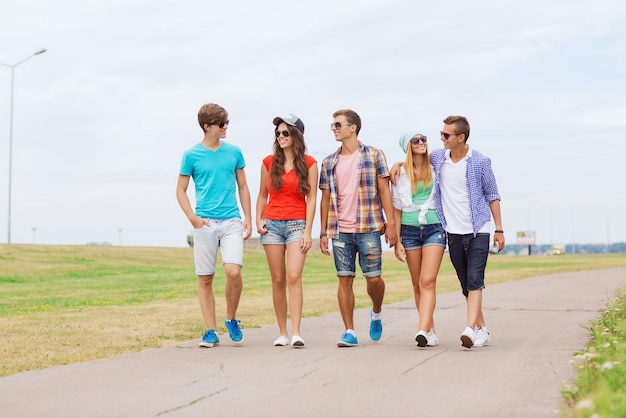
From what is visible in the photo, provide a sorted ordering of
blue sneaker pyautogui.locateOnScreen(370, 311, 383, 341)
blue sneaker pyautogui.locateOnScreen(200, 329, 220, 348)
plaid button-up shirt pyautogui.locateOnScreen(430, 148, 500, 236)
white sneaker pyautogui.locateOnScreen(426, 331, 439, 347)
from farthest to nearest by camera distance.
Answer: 1. blue sneaker pyautogui.locateOnScreen(370, 311, 383, 341)
2. blue sneaker pyautogui.locateOnScreen(200, 329, 220, 348)
3. white sneaker pyautogui.locateOnScreen(426, 331, 439, 347)
4. plaid button-up shirt pyautogui.locateOnScreen(430, 148, 500, 236)

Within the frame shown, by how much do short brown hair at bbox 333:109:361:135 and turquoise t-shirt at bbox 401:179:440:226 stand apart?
83cm

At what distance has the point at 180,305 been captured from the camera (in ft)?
53.0

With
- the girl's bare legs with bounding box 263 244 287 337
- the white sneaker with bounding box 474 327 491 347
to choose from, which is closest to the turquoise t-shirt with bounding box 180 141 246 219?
the girl's bare legs with bounding box 263 244 287 337

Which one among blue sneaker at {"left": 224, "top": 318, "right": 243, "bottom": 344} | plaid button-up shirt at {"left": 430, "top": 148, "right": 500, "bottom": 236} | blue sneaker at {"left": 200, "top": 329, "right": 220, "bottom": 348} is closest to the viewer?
plaid button-up shirt at {"left": 430, "top": 148, "right": 500, "bottom": 236}

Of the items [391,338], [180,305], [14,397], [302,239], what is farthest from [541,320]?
[14,397]

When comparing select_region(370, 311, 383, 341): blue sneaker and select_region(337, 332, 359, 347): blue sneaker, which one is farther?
select_region(370, 311, 383, 341): blue sneaker

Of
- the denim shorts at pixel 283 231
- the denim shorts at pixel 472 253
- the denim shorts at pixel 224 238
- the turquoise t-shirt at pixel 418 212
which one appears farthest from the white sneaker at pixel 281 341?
the denim shorts at pixel 472 253

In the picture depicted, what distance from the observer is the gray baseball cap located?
8.98m

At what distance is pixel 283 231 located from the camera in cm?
909

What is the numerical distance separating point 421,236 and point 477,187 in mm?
719

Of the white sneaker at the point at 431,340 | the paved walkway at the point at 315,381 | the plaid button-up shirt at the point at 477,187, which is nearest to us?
the paved walkway at the point at 315,381

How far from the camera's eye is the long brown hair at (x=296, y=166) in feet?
29.5

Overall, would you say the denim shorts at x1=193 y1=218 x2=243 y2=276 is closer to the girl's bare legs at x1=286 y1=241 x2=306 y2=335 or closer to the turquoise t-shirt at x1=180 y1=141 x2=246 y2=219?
the turquoise t-shirt at x1=180 y1=141 x2=246 y2=219

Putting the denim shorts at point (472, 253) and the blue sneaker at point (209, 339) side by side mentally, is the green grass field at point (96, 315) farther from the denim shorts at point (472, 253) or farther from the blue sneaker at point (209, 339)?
the denim shorts at point (472, 253)
